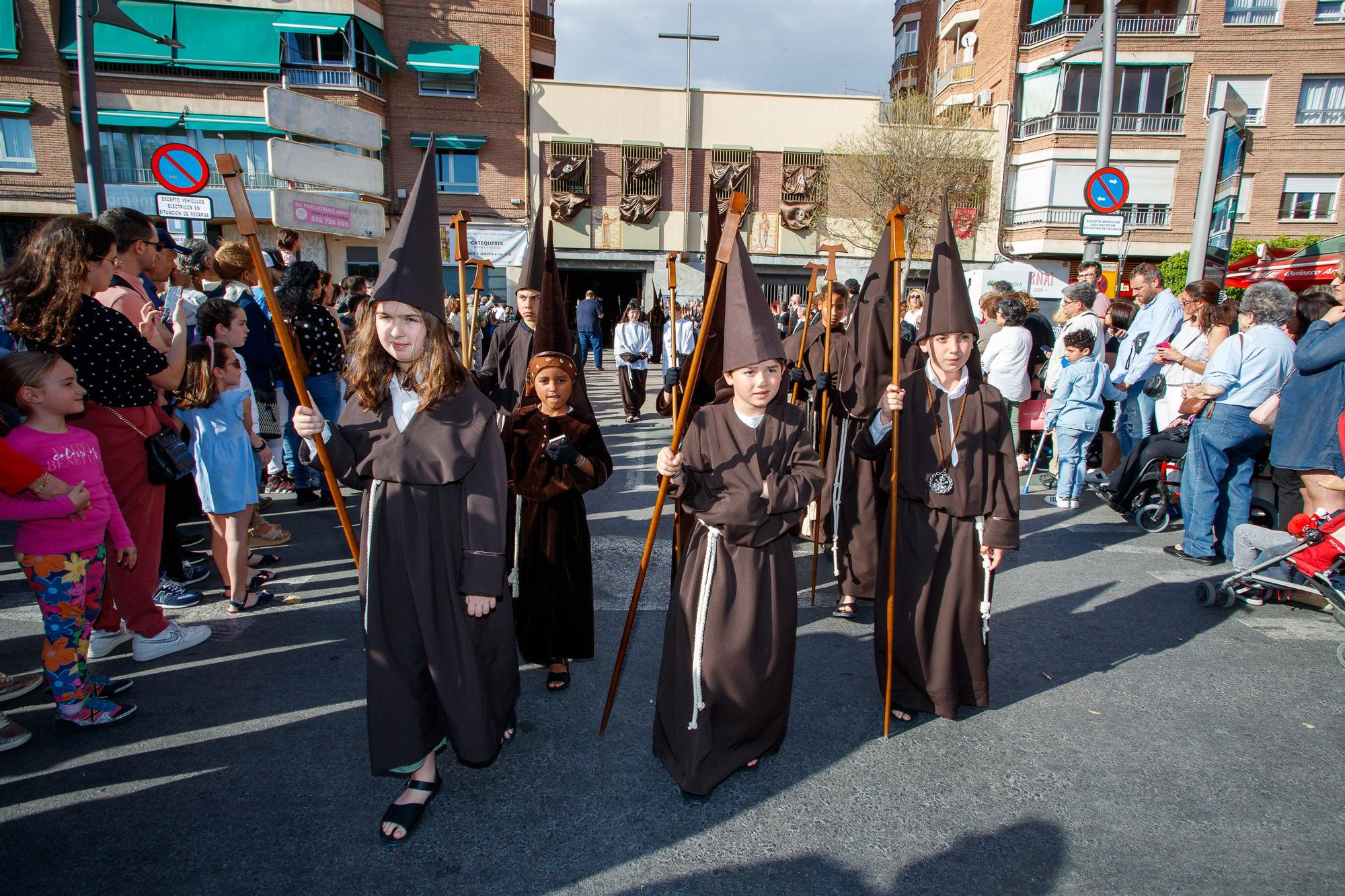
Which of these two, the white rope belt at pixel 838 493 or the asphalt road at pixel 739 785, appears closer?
the asphalt road at pixel 739 785

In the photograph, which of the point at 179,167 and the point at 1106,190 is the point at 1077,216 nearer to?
the point at 1106,190

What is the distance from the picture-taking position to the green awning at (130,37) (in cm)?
2078

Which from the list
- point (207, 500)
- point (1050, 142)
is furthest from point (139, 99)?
point (1050, 142)

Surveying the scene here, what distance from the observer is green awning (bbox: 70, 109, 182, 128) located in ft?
70.2

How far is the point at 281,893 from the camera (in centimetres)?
237

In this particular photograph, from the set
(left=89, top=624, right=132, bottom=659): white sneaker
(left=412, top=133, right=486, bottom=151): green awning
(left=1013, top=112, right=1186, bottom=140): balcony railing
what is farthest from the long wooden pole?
(left=1013, top=112, right=1186, bottom=140): balcony railing

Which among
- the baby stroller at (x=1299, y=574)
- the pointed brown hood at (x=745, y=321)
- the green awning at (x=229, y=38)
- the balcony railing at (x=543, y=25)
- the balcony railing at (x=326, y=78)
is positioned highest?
the balcony railing at (x=543, y=25)

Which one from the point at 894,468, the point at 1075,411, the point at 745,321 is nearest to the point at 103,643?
the point at 745,321

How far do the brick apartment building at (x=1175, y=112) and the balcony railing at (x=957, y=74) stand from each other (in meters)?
3.51

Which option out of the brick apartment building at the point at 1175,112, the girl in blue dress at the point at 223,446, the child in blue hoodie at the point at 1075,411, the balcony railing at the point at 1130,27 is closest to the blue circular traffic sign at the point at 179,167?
the girl in blue dress at the point at 223,446

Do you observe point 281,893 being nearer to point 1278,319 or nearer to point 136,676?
point 136,676

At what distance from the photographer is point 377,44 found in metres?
22.9

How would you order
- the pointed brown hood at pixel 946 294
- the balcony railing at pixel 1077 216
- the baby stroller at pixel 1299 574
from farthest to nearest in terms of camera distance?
the balcony railing at pixel 1077 216, the baby stroller at pixel 1299 574, the pointed brown hood at pixel 946 294

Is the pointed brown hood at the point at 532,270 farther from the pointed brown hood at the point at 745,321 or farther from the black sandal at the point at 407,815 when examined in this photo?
the black sandal at the point at 407,815
